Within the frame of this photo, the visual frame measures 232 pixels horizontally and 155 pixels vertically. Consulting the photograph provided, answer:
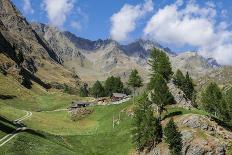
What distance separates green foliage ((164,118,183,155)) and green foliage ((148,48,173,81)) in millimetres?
43634

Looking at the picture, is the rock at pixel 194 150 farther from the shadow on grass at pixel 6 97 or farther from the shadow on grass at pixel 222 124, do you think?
the shadow on grass at pixel 6 97

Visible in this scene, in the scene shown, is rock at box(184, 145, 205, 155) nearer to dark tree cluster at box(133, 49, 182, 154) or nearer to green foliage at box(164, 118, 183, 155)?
green foliage at box(164, 118, 183, 155)

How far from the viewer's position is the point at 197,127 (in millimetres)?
104688

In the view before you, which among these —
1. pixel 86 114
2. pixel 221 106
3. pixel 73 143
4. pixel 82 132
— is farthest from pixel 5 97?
pixel 221 106

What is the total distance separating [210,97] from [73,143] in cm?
5784

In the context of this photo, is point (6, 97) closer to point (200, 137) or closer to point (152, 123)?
point (152, 123)

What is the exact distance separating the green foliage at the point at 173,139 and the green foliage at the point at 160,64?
43634mm

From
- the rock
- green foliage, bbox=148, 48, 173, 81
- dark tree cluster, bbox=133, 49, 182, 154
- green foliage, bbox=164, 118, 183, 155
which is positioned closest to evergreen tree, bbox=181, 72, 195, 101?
green foliage, bbox=148, 48, 173, 81

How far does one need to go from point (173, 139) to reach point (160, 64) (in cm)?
4652

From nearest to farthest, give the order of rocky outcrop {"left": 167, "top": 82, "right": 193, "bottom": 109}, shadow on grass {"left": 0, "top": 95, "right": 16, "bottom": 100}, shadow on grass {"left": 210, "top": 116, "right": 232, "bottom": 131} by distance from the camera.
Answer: shadow on grass {"left": 210, "top": 116, "right": 232, "bottom": 131}
rocky outcrop {"left": 167, "top": 82, "right": 193, "bottom": 109}
shadow on grass {"left": 0, "top": 95, "right": 16, "bottom": 100}

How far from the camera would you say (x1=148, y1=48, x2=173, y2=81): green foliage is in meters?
142

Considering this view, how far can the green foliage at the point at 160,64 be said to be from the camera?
5581 inches

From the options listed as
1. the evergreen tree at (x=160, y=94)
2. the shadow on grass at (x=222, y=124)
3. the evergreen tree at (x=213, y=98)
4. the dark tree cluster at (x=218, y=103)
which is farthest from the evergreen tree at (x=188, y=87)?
the evergreen tree at (x=160, y=94)

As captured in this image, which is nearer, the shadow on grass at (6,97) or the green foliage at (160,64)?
the green foliage at (160,64)
